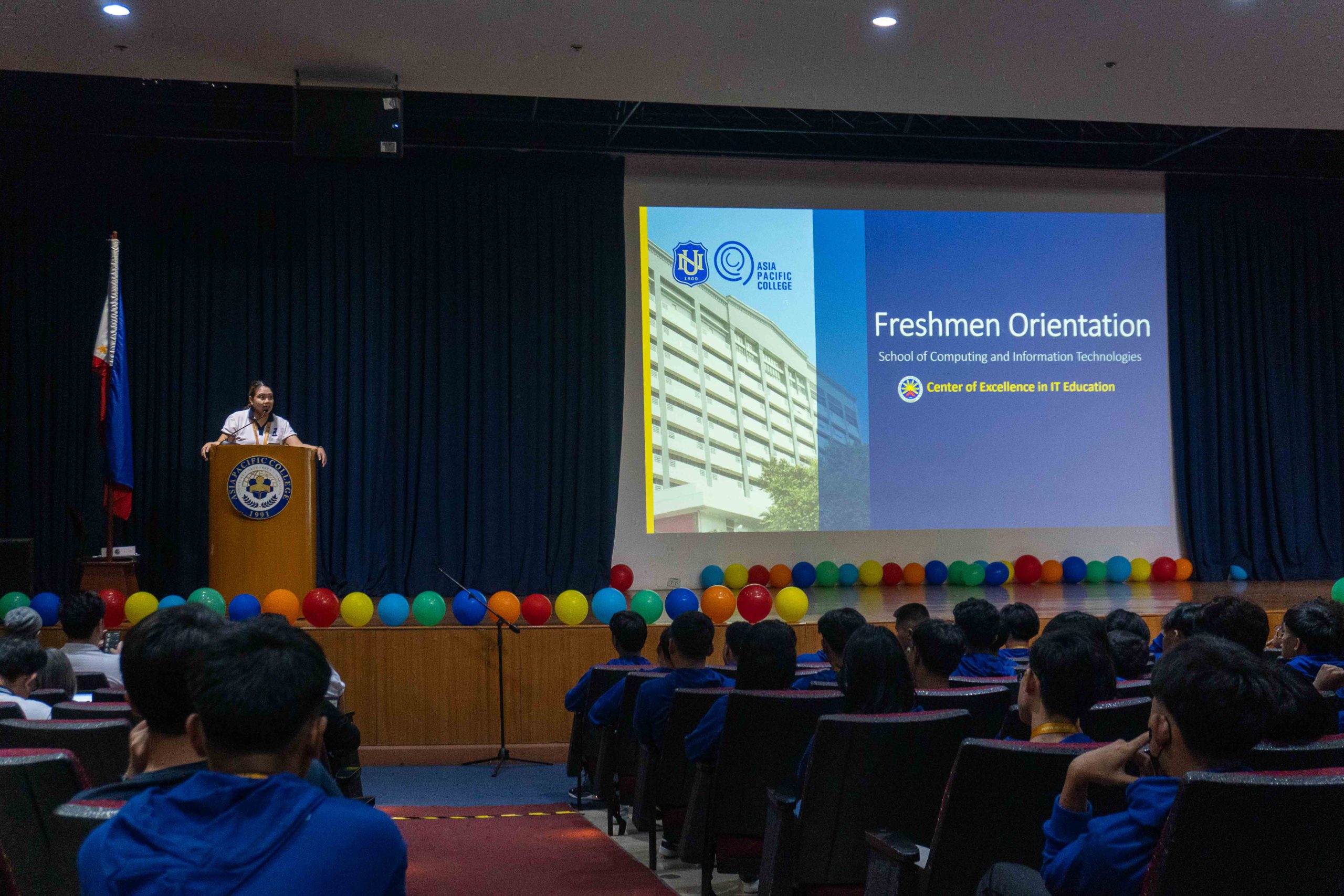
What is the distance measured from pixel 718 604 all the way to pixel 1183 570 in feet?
16.8

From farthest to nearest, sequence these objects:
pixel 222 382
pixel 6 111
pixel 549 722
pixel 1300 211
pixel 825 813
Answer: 1. pixel 1300 211
2. pixel 222 382
3. pixel 6 111
4. pixel 549 722
5. pixel 825 813

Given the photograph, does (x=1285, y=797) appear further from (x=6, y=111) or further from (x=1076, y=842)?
(x=6, y=111)

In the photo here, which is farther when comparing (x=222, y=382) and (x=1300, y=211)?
(x=1300, y=211)

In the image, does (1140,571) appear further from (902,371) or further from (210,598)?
(210,598)

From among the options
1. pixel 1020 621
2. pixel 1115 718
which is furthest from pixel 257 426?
pixel 1115 718

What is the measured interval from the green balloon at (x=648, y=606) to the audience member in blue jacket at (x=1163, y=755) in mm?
5070

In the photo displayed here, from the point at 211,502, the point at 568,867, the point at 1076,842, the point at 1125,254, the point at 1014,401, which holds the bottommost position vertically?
the point at 568,867

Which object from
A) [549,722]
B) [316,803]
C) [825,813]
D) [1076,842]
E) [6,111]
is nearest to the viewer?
[316,803]

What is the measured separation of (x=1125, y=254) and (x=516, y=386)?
5466 mm

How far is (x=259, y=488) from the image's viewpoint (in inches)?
258

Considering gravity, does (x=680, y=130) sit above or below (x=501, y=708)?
above

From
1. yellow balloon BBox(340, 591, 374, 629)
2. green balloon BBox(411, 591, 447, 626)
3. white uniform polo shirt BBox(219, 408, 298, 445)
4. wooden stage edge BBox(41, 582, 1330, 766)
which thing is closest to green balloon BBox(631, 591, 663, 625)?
wooden stage edge BBox(41, 582, 1330, 766)

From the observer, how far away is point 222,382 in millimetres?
8867

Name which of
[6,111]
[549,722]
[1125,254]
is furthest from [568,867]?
[1125,254]
